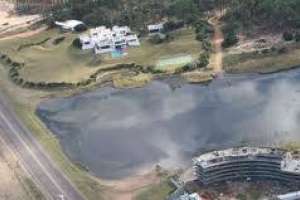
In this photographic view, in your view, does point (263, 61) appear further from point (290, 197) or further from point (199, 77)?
point (290, 197)

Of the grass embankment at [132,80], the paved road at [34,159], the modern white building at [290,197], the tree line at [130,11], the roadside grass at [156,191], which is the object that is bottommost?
the roadside grass at [156,191]

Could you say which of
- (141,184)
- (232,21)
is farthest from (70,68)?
(141,184)

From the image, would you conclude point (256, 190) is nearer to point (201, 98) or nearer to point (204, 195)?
point (204, 195)

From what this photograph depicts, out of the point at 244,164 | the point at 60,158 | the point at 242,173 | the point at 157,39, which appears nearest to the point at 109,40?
the point at 157,39

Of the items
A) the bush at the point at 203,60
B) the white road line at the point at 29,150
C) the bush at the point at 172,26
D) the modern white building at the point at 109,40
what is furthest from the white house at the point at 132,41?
the white road line at the point at 29,150

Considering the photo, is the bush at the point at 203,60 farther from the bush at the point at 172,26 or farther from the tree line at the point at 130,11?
the bush at the point at 172,26
